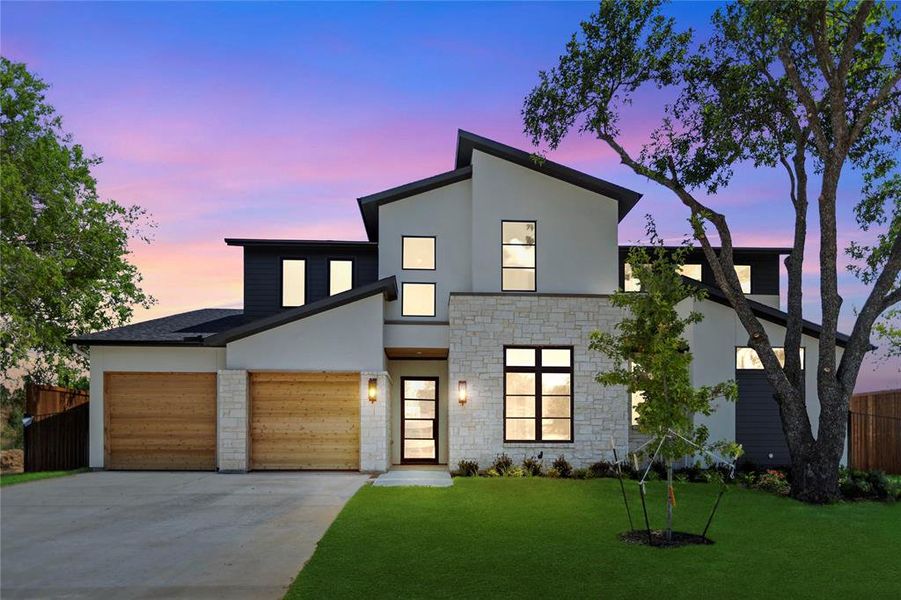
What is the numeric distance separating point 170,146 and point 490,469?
11.8 meters

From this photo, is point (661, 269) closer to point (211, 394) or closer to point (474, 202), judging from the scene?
point (474, 202)

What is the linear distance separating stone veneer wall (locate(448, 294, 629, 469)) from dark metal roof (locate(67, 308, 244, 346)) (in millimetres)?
6283

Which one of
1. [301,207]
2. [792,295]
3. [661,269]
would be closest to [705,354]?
[792,295]

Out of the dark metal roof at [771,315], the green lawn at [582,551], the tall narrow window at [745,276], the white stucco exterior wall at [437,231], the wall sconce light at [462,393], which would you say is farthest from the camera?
the tall narrow window at [745,276]

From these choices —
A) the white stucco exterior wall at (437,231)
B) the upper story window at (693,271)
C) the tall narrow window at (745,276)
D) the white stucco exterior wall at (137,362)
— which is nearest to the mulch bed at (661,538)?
the white stucco exterior wall at (437,231)

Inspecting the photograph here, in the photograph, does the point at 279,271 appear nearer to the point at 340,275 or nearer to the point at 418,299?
the point at 340,275

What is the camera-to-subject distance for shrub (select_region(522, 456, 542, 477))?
52.7 ft

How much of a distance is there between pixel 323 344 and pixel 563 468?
622 centimetres

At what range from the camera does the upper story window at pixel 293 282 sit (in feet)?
66.3

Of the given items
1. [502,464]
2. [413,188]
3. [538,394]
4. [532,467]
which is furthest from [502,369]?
[413,188]

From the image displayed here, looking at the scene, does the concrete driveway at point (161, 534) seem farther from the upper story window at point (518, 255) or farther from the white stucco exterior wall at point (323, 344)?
the upper story window at point (518, 255)

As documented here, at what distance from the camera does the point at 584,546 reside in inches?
358

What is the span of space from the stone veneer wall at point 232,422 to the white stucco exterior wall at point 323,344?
363mm

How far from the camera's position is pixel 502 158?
18.0 metres
